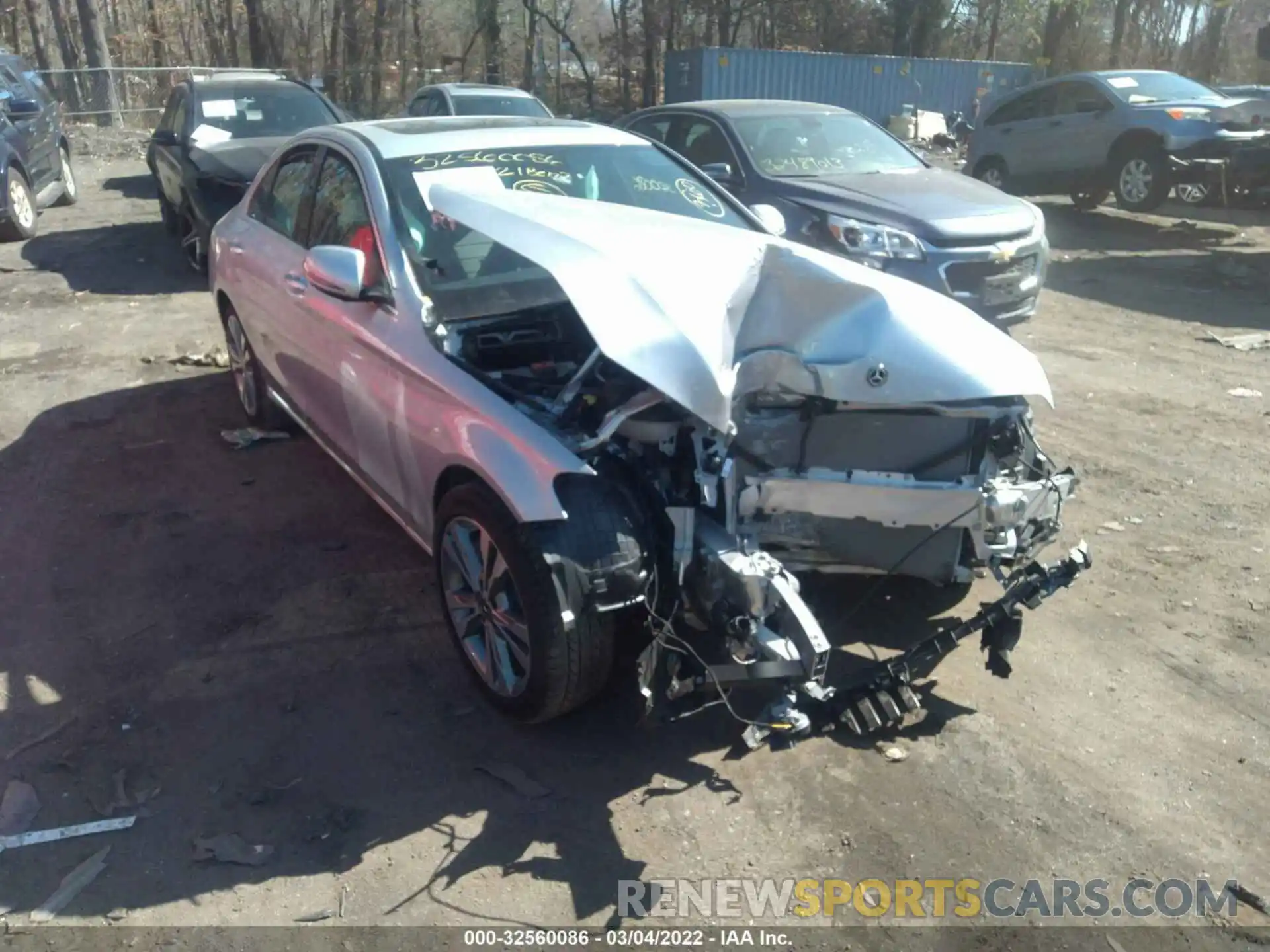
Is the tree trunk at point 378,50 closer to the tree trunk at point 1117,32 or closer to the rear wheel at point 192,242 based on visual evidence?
the rear wheel at point 192,242

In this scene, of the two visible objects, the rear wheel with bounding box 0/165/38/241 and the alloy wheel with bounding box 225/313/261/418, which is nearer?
the alloy wheel with bounding box 225/313/261/418

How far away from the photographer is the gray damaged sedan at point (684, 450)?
3221 mm

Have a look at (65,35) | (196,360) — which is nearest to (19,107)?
(196,360)

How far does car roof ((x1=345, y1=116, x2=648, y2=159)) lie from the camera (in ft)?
15.6

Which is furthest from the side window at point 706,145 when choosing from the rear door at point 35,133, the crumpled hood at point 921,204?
the rear door at point 35,133

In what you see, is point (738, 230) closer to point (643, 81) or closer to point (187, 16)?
point (643, 81)

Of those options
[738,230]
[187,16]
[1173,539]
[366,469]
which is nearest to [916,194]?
[1173,539]

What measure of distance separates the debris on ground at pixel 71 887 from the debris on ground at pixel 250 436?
11.4 feet

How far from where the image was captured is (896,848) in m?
3.16

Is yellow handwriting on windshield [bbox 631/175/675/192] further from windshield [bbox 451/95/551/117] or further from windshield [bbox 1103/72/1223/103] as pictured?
windshield [bbox 1103/72/1223/103]

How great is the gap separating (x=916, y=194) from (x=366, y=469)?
5369mm

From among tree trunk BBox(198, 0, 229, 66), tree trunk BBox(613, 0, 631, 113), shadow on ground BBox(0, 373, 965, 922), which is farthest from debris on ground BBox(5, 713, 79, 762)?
tree trunk BBox(198, 0, 229, 66)

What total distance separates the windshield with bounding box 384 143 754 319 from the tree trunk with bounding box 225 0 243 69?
3011cm

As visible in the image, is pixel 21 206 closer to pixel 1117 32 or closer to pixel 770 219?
pixel 770 219
